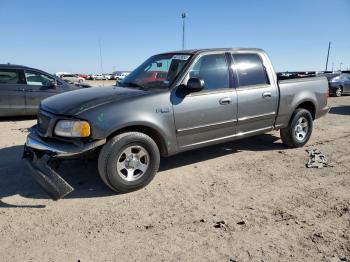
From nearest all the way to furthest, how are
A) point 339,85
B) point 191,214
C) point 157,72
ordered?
point 191,214
point 157,72
point 339,85

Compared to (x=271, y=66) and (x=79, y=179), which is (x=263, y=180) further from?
(x=79, y=179)

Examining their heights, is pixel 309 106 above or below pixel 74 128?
below

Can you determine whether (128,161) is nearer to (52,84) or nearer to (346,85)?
(52,84)

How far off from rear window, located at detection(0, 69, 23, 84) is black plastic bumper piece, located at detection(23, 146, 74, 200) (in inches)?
241

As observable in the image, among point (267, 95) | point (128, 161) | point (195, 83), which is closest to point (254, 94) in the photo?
point (267, 95)

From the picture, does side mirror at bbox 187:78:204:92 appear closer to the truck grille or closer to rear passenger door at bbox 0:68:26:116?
the truck grille

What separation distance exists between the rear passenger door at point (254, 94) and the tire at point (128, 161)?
1.72 metres

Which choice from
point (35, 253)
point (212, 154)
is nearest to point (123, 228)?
point (35, 253)

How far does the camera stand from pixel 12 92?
9398mm

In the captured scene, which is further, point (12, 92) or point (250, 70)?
point (12, 92)

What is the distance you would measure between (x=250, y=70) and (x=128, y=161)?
265 cm

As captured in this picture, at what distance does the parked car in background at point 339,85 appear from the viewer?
19.3 metres

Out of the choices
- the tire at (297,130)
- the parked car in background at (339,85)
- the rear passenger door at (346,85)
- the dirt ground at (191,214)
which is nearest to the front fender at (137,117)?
the dirt ground at (191,214)

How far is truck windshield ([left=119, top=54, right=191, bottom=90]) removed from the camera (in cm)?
505
